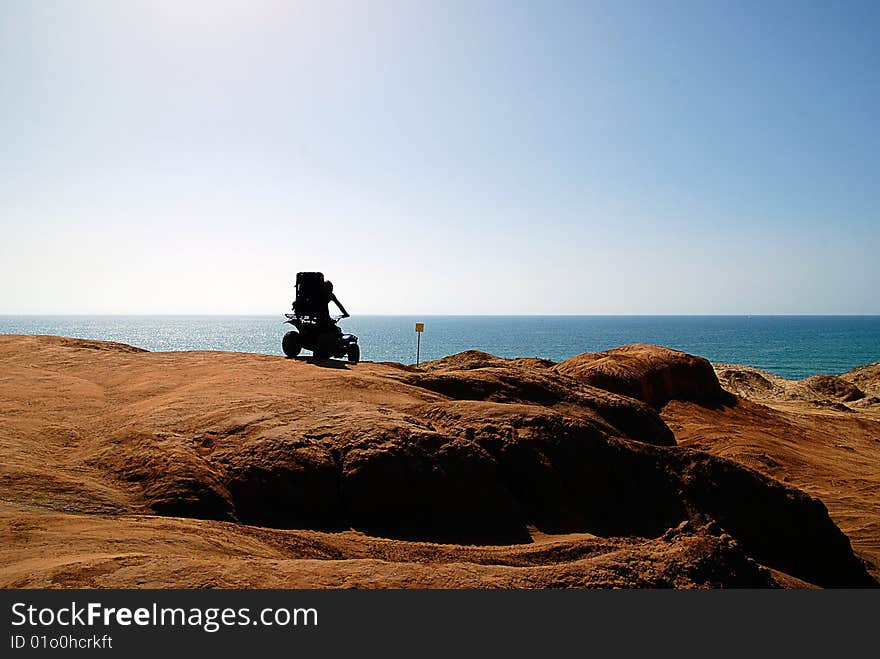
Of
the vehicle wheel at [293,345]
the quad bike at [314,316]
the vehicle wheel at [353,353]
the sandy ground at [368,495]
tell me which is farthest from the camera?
the vehicle wheel at [353,353]

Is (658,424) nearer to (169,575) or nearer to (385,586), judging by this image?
(385,586)

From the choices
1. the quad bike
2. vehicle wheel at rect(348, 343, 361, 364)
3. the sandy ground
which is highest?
the quad bike

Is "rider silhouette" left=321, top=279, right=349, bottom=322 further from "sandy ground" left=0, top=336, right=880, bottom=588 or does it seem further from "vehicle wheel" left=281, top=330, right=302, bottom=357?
"sandy ground" left=0, top=336, right=880, bottom=588

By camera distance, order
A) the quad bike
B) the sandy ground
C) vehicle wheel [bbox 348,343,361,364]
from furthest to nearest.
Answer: vehicle wheel [bbox 348,343,361,364] → the quad bike → the sandy ground

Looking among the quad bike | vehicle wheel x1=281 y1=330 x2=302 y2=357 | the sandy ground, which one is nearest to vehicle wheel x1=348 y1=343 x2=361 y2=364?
the quad bike

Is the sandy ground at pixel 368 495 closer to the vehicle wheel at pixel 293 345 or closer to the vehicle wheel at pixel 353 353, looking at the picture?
the vehicle wheel at pixel 293 345

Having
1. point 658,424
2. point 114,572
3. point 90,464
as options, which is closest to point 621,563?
point 114,572

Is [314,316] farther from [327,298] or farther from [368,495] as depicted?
[368,495]

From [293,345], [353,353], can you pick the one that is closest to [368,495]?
[353,353]

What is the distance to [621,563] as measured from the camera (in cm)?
484

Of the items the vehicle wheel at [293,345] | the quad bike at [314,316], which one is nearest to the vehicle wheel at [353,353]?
the quad bike at [314,316]

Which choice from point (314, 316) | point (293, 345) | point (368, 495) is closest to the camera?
point (368, 495)

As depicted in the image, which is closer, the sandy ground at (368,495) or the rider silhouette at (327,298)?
the sandy ground at (368,495)

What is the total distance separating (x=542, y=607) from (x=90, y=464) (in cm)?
640
